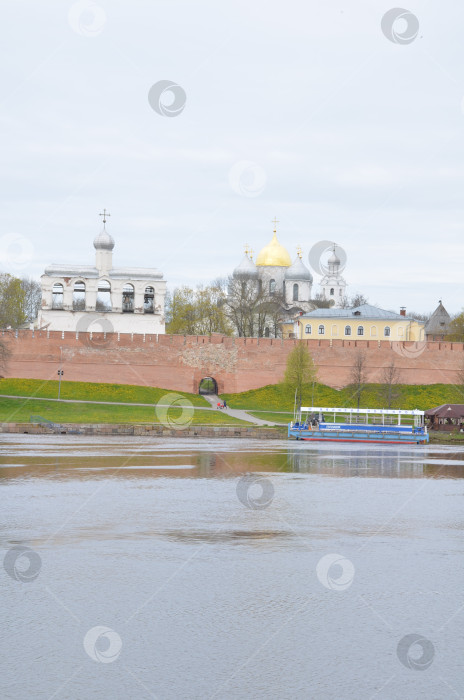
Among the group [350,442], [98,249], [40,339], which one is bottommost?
[350,442]

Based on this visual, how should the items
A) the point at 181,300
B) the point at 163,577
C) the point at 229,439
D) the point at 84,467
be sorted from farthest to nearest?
the point at 181,300
the point at 229,439
the point at 84,467
the point at 163,577

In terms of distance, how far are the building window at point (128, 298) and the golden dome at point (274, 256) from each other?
1838 centimetres

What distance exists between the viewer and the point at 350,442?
128 ft

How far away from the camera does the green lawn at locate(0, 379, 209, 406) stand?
44906 millimetres

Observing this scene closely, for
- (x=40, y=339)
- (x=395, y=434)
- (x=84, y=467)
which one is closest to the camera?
(x=84, y=467)

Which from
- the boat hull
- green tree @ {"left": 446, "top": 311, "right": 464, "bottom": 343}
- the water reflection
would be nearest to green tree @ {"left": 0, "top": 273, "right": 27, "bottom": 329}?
green tree @ {"left": 446, "top": 311, "right": 464, "bottom": 343}

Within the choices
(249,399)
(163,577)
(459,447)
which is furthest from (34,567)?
(249,399)

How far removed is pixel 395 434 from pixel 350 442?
1.77 m

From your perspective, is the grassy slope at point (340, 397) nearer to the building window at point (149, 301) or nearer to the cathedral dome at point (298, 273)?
the building window at point (149, 301)

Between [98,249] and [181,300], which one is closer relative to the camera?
[98,249]

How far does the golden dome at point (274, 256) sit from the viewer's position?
7194 centimetres

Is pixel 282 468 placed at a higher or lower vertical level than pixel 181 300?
lower

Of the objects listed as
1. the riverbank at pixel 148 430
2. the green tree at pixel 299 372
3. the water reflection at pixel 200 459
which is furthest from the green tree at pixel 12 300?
the water reflection at pixel 200 459

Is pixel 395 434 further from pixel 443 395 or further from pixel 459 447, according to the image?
pixel 443 395
